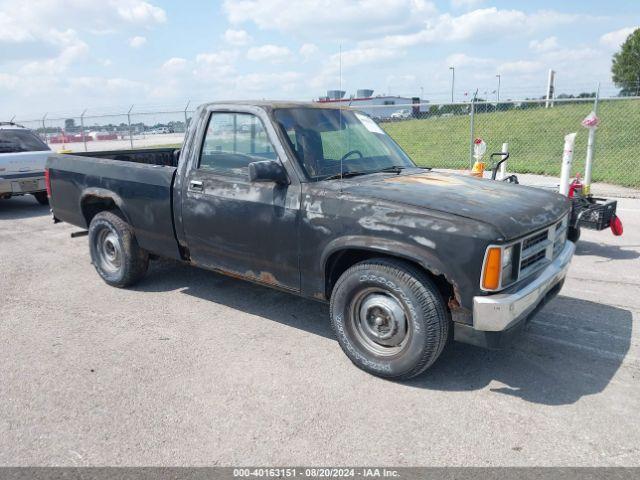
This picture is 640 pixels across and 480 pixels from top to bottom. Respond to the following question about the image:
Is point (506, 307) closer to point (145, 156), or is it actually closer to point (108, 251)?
point (108, 251)

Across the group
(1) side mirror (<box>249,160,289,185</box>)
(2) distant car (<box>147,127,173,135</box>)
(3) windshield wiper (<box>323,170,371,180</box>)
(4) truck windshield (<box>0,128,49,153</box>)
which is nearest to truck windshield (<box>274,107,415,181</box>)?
(3) windshield wiper (<box>323,170,371,180</box>)

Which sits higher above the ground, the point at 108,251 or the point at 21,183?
the point at 21,183

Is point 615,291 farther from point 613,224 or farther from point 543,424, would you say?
point 543,424

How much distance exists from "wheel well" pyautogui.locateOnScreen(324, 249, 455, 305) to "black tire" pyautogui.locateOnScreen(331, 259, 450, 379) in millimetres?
72

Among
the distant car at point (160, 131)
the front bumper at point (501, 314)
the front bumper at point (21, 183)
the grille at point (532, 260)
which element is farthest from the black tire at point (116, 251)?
the distant car at point (160, 131)

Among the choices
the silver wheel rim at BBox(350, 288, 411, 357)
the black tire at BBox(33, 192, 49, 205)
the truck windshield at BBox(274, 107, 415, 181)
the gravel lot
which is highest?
the truck windshield at BBox(274, 107, 415, 181)

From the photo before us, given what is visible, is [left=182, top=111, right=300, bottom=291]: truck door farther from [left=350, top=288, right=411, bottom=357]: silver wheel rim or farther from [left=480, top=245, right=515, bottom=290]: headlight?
[left=480, top=245, right=515, bottom=290]: headlight

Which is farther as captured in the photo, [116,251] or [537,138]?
[537,138]

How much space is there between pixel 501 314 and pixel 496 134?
21650 millimetres

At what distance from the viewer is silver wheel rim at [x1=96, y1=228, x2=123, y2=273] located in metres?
5.49

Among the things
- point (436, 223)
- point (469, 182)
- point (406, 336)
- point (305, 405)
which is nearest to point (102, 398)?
point (305, 405)

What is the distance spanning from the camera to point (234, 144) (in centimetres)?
443

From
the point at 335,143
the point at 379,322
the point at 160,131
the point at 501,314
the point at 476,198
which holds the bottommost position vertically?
the point at 379,322

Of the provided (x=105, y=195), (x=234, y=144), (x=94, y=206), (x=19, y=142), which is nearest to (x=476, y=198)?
(x=234, y=144)
